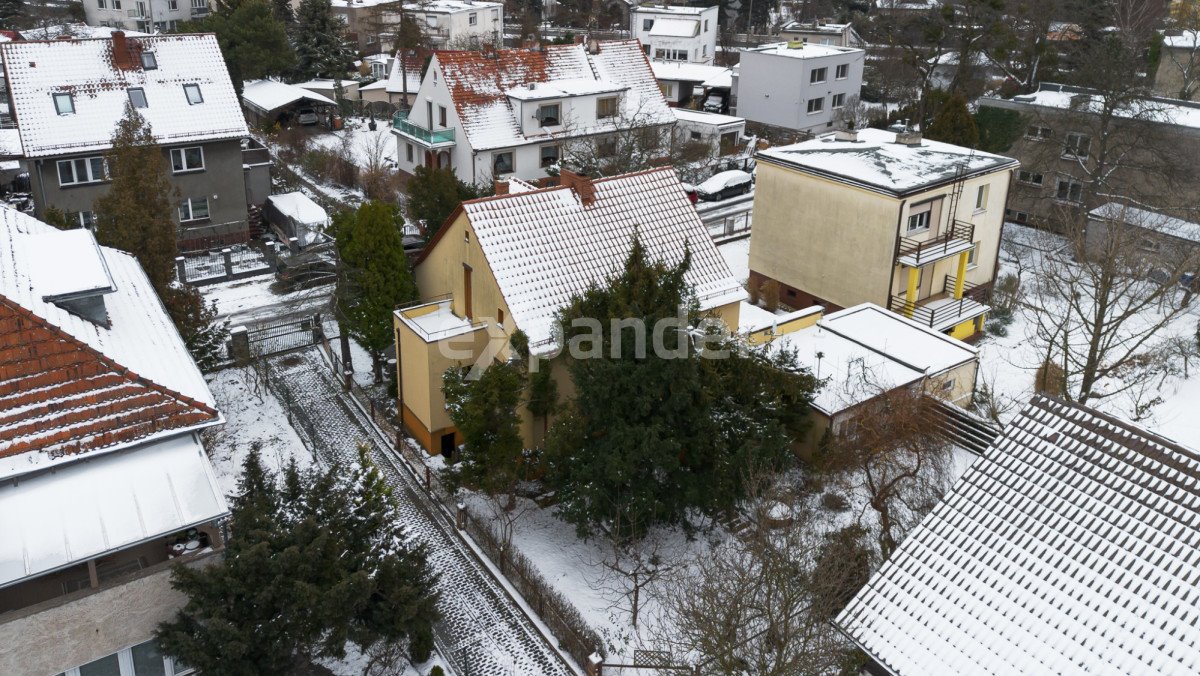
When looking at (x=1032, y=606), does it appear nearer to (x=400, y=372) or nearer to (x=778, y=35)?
(x=400, y=372)

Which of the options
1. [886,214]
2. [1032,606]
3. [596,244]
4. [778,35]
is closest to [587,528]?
[596,244]

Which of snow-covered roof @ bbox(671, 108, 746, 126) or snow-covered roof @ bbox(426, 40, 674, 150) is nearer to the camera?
snow-covered roof @ bbox(426, 40, 674, 150)

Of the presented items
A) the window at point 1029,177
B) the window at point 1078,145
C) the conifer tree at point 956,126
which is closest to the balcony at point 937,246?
the conifer tree at point 956,126

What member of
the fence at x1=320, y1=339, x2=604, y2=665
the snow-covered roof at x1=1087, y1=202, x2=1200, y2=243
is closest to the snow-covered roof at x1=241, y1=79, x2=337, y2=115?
the fence at x1=320, y1=339, x2=604, y2=665

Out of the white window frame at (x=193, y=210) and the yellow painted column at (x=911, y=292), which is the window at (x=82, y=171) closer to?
the white window frame at (x=193, y=210)

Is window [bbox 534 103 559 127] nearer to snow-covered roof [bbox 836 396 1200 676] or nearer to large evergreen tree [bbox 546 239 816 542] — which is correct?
large evergreen tree [bbox 546 239 816 542]

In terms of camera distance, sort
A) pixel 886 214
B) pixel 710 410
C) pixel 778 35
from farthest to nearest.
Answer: pixel 778 35
pixel 886 214
pixel 710 410
